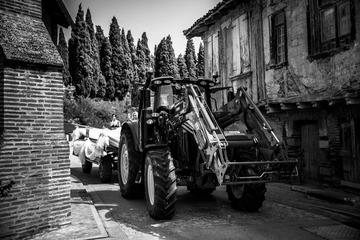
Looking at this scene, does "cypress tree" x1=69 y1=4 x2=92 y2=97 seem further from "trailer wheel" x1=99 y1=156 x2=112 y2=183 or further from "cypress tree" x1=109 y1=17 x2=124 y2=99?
"trailer wheel" x1=99 y1=156 x2=112 y2=183

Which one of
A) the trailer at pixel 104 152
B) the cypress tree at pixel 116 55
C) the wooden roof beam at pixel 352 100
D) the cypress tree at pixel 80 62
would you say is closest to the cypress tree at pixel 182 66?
the cypress tree at pixel 116 55

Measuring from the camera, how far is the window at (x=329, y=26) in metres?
8.48

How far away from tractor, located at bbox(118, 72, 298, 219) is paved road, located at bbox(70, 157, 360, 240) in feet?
1.00

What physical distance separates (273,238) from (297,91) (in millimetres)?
6365

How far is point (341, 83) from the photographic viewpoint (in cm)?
849

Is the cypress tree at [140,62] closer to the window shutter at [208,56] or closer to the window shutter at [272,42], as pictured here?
the window shutter at [208,56]

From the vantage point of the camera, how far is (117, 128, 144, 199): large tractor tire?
7141 mm

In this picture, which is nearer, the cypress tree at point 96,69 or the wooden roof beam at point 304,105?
the wooden roof beam at point 304,105

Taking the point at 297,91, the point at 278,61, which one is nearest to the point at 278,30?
the point at 278,61

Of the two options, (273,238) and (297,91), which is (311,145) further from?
(273,238)

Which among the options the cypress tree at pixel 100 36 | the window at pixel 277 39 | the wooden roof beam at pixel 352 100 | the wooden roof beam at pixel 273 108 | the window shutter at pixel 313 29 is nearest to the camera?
the wooden roof beam at pixel 352 100

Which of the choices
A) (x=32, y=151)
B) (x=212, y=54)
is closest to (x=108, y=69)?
(x=212, y=54)

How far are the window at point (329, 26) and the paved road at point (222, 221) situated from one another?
172 inches

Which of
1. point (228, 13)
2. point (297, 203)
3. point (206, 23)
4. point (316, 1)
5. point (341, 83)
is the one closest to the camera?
point (297, 203)
